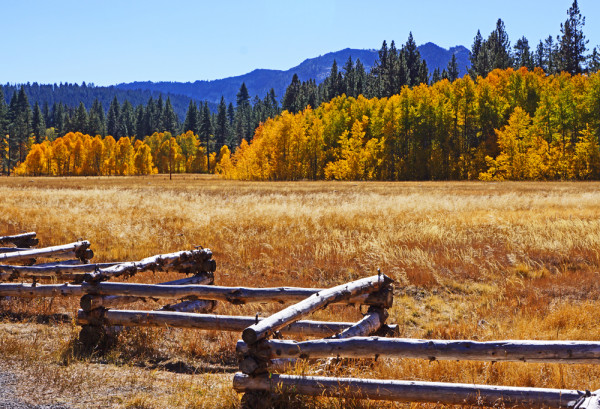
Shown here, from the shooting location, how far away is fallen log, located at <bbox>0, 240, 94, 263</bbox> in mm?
9914

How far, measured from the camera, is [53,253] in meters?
10.5

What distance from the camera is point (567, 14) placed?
362 ft

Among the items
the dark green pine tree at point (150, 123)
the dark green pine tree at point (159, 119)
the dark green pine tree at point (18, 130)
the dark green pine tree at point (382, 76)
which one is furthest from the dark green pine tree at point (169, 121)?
the dark green pine tree at point (382, 76)

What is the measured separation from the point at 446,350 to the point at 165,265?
5.87m

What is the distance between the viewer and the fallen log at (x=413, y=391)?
4094 millimetres

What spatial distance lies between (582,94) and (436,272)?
3360 inches

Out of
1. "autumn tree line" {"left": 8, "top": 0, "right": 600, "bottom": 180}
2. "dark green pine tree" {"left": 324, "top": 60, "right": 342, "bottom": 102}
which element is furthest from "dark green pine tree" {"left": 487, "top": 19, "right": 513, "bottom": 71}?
"dark green pine tree" {"left": 324, "top": 60, "right": 342, "bottom": 102}

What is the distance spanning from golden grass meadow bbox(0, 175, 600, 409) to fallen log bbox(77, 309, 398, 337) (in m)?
0.43

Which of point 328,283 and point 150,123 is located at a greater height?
point 150,123

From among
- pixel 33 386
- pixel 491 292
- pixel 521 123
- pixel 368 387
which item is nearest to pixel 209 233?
pixel 491 292

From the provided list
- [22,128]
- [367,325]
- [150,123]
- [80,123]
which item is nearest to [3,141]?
[22,128]

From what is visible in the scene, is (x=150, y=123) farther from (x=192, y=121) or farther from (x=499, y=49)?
(x=499, y=49)

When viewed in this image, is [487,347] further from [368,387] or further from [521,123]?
[521,123]

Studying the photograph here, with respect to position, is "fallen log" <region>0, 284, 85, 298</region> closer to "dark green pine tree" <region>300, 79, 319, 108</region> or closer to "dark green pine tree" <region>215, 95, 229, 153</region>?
"dark green pine tree" <region>300, 79, 319, 108</region>
